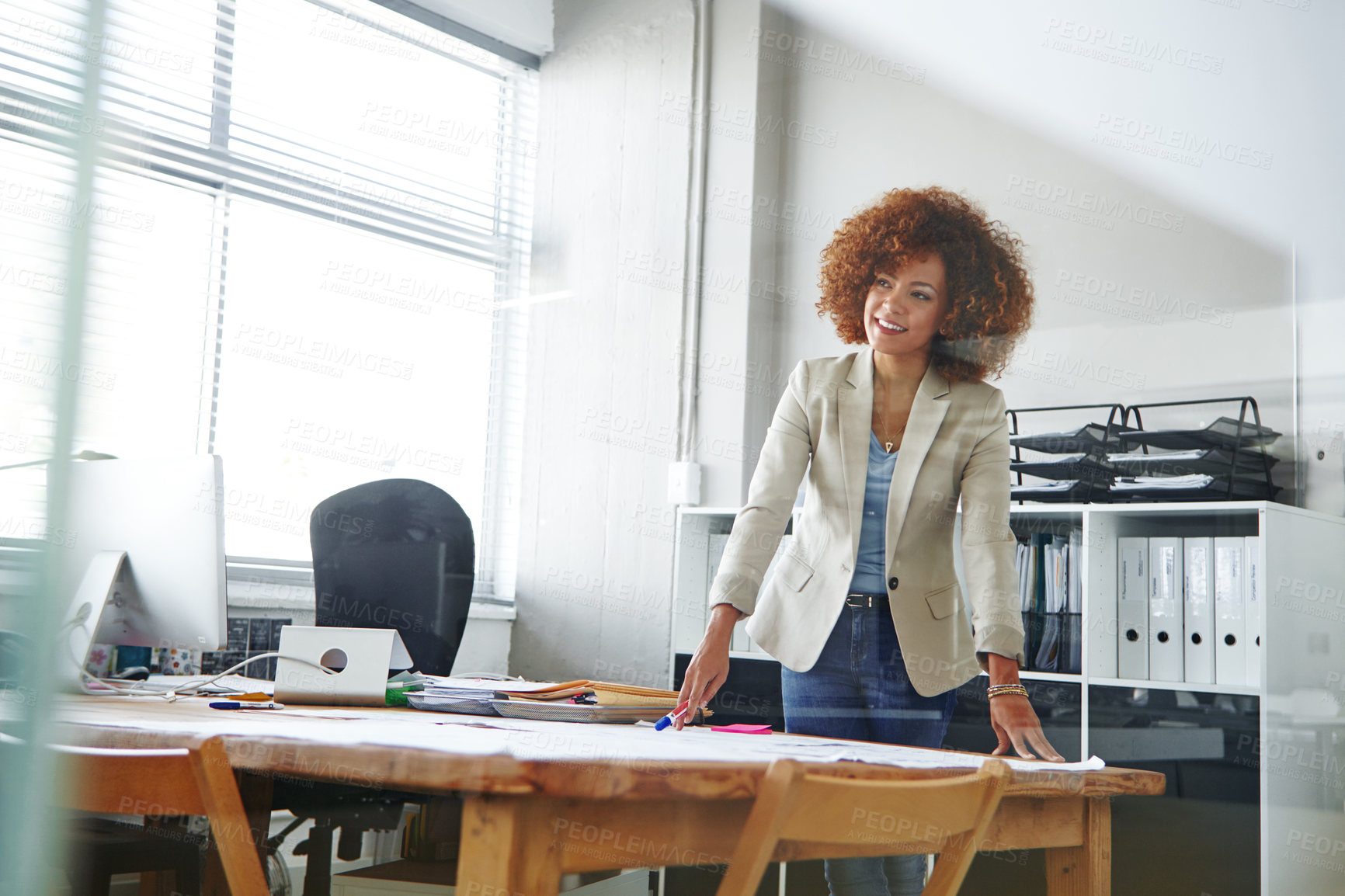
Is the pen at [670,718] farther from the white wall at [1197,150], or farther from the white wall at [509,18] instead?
the white wall at [509,18]

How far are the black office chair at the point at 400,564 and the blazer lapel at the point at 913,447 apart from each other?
50.5 inches

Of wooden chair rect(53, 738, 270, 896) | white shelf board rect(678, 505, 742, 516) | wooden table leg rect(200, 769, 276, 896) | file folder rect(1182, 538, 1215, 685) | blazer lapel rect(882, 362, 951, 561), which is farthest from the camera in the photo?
white shelf board rect(678, 505, 742, 516)

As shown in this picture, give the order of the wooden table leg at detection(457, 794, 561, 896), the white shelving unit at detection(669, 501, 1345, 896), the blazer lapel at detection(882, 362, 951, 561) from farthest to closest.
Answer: the white shelving unit at detection(669, 501, 1345, 896), the blazer lapel at detection(882, 362, 951, 561), the wooden table leg at detection(457, 794, 561, 896)

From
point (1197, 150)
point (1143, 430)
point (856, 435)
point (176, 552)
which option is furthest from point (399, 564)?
point (1197, 150)

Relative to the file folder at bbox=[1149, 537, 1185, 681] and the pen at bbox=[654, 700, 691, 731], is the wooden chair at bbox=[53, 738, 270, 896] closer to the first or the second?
the pen at bbox=[654, 700, 691, 731]

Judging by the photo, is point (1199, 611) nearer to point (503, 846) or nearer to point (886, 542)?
point (886, 542)

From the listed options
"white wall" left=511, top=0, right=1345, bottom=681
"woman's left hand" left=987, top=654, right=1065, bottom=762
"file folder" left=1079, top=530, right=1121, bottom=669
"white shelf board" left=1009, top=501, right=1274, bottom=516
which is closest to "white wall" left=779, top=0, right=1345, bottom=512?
"white wall" left=511, top=0, right=1345, bottom=681

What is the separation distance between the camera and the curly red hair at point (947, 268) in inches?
82.2

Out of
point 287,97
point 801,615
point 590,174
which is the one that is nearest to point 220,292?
point 287,97

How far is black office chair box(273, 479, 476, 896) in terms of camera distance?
107 inches

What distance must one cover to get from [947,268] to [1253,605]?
1014mm

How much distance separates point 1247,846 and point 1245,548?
2.02ft

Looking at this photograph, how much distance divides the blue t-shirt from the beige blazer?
0.02 metres

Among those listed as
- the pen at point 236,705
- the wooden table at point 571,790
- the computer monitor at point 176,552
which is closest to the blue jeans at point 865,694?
the wooden table at point 571,790
